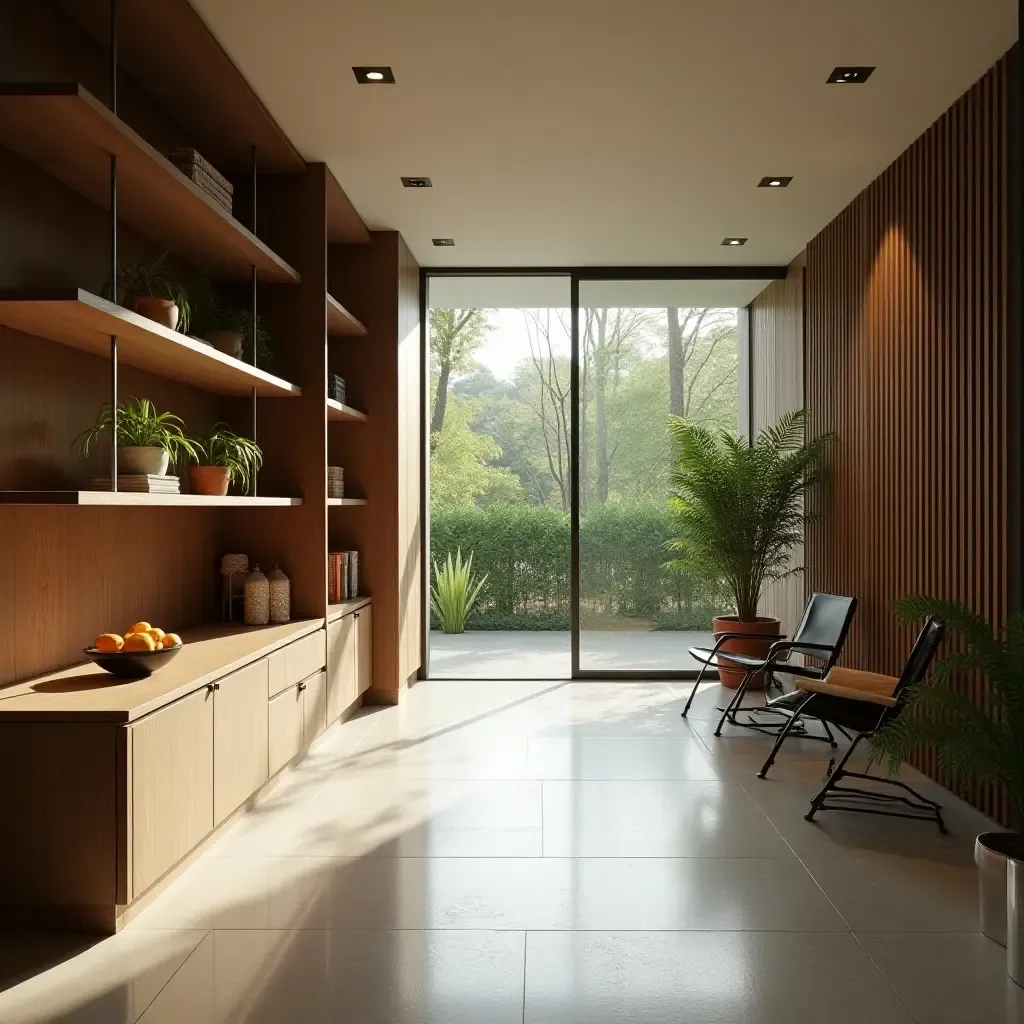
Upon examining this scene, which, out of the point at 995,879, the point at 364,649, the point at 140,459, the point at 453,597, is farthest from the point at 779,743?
the point at 453,597

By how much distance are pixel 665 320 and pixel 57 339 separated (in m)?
5.18

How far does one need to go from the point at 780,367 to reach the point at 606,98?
11.4ft

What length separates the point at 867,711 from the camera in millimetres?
4223

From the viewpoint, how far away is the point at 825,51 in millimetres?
3754

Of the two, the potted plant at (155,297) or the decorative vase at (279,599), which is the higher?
the potted plant at (155,297)

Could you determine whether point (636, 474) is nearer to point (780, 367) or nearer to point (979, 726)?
point (780, 367)

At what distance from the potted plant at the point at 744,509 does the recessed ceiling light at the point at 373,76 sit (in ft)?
11.0

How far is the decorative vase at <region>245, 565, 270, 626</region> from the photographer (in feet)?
15.6

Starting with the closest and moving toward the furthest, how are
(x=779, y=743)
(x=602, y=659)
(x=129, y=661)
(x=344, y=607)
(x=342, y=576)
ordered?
1. (x=129, y=661)
2. (x=779, y=743)
3. (x=344, y=607)
4. (x=342, y=576)
5. (x=602, y=659)

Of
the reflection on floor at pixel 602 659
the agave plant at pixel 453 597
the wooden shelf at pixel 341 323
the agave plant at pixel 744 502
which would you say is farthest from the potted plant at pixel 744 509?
the agave plant at pixel 453 597

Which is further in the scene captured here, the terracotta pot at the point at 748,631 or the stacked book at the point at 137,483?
the terracotta pot at the point at 748,631

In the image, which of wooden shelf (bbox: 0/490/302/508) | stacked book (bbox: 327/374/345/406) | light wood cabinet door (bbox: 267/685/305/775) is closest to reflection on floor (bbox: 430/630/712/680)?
stacked book (bbox: 327/374/345/406)

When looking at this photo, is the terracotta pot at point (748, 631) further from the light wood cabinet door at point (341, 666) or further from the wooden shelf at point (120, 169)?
the wooden shelf at point (120, 169)

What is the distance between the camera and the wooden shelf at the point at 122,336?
8.98 ft
